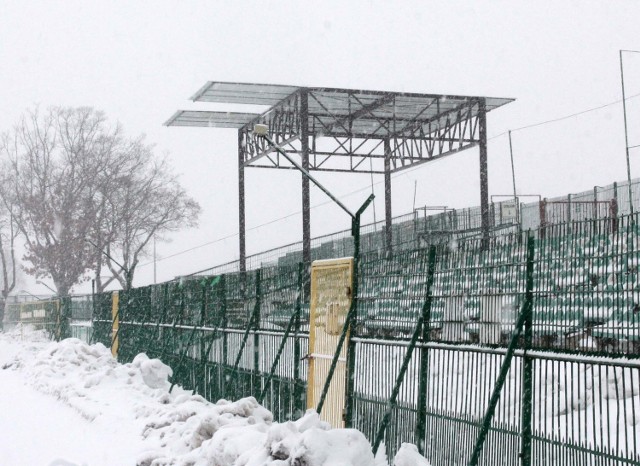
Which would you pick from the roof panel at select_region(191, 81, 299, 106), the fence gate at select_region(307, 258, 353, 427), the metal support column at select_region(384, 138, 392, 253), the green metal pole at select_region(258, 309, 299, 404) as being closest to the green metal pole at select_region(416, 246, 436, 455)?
the fence gate at select_region(307, 258, 353, 427)

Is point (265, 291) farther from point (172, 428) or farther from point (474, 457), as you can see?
point (474, 457)

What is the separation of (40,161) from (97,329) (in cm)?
4290

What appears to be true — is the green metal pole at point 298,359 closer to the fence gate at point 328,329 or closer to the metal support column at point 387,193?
the fence gate at point 328,329

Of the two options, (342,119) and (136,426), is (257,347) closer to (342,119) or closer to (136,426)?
(136,426)

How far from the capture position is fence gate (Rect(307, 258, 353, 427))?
12.1 m

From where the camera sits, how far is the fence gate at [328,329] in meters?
12.1

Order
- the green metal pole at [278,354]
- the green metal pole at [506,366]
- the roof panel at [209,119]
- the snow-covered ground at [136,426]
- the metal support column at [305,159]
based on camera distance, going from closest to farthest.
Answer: the green metal pole at [506,366] → the snow-covered ground at [136,426] → the green metal pole at [278,354] → the metal support column at [305,159] → the roof panel at [209,119]

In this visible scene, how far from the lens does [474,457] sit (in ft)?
27.8

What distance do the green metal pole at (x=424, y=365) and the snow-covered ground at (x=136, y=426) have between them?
0.56 m

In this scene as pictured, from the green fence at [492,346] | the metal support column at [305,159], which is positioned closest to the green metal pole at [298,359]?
the green fence at [492,346]

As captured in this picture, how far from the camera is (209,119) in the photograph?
3638 centimetres

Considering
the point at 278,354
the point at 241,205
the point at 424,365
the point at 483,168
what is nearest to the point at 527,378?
the point at 424,365

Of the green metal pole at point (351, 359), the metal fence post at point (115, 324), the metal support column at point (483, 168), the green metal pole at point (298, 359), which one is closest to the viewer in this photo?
the green metal pole at point (351, 359)

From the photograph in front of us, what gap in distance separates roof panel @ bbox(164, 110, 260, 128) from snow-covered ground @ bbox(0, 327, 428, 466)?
10352 mm
